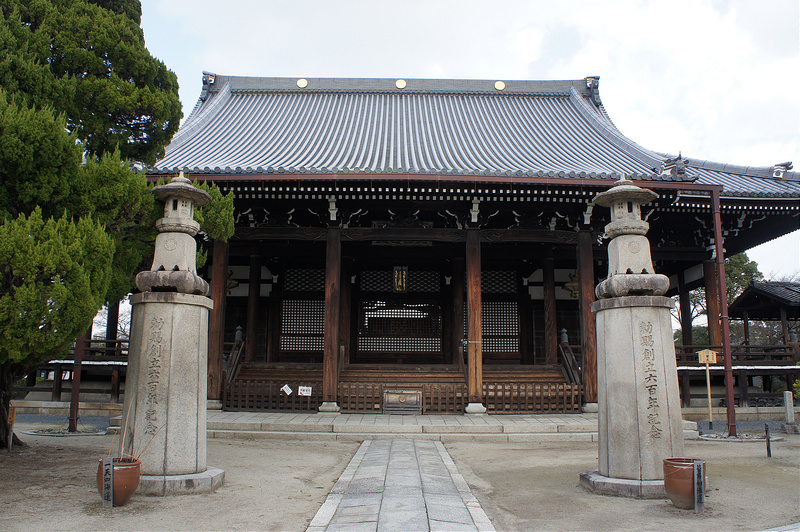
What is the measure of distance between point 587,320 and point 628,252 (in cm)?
657

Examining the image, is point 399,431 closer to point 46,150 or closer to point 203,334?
point 203,334

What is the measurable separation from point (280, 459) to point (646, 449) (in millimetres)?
4806

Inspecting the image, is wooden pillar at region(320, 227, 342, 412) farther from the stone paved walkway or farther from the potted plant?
the potted plant

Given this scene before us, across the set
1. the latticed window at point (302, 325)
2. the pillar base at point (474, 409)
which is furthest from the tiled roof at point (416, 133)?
the pillar base at point (474, 409)

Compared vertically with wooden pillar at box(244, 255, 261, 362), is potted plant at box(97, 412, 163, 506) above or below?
below

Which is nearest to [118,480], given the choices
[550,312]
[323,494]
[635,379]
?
[323,494]

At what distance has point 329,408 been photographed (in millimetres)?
11477

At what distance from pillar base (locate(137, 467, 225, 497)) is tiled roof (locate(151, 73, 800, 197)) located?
6855 mm

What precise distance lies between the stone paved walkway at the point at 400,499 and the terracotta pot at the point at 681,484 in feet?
5.76

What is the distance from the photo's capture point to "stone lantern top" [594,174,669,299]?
5812 mm

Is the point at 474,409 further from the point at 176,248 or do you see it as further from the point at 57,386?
the point at 57,386

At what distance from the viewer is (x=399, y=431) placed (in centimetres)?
988

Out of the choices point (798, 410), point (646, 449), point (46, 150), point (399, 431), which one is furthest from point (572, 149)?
point (46, 150)

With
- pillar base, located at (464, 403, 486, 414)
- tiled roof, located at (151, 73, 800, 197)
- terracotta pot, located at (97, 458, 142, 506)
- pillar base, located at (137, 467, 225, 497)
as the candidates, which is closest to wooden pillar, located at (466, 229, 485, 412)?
pillar base, located at (464, 403, 486, 414)
